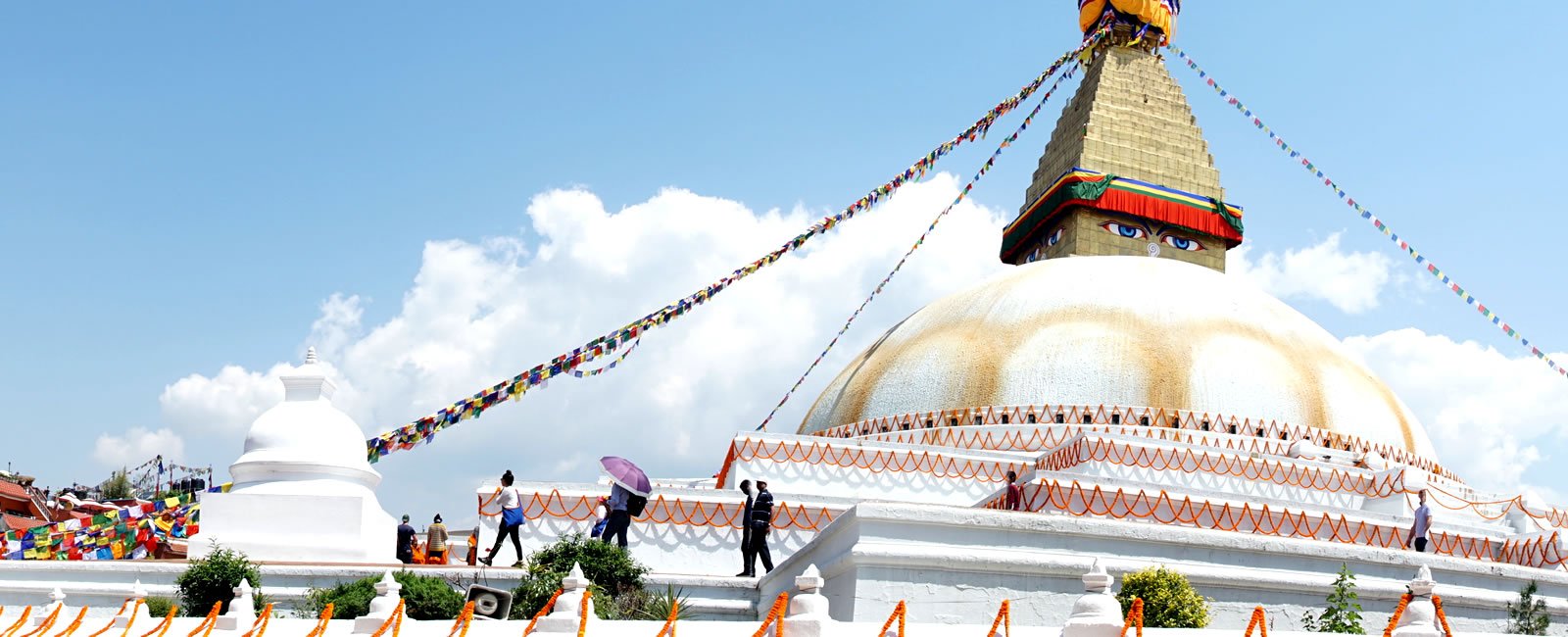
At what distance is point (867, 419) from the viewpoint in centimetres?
1938

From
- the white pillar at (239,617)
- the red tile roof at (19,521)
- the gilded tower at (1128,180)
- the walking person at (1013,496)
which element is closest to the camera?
the white pillar at (239,617)

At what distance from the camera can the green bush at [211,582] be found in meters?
10.4

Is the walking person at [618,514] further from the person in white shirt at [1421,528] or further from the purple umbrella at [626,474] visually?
the person in white shirt at [1421,528]

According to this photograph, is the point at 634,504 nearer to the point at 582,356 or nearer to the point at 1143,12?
the point at 582,356

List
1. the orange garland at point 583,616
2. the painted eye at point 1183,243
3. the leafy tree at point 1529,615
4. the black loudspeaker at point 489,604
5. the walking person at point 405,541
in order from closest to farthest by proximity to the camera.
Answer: the orange garland at point 583,616, the black loudspeaker at point 489,604, the leafy tree at point 1529,615, the walking person at point 405,541, the painted eye at point 1183,243

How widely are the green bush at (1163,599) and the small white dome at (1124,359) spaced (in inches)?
349

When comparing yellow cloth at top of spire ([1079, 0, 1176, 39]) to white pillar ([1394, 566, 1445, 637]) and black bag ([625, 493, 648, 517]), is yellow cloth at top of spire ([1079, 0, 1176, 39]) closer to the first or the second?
black bag ([625, 493, 648, 517])

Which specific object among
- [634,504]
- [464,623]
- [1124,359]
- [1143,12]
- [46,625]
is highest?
[1143,12]

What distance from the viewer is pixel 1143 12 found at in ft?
92.9

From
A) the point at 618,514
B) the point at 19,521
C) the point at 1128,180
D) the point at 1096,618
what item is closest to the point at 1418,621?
the point at 1096,618

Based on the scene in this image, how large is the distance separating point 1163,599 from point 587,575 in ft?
13.7

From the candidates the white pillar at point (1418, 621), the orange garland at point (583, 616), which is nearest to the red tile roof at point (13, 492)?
the orange garland at point (583, 616)

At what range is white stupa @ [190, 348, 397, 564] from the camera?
12.0 meters

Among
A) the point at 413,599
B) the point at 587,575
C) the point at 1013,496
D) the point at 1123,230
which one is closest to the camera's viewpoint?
the point at 413,599
